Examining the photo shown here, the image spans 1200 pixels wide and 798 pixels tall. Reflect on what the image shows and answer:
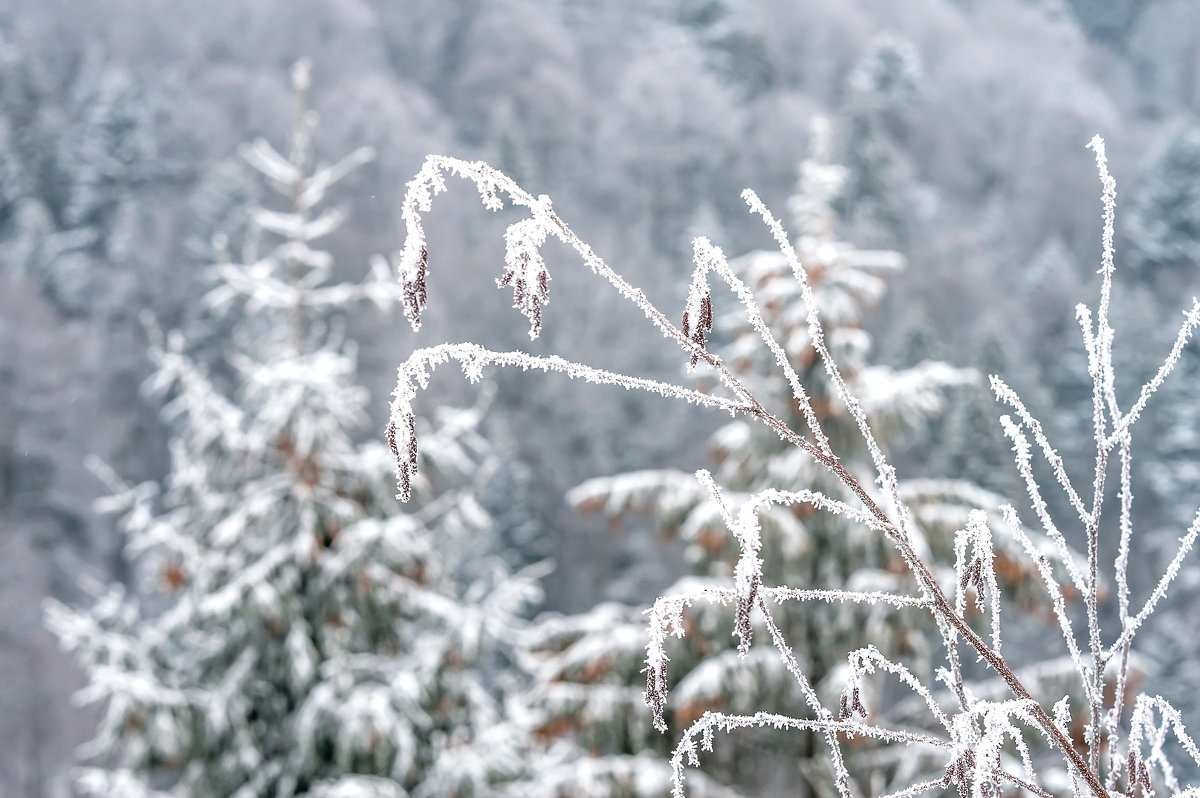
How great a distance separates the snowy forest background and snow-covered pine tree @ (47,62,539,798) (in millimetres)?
11481

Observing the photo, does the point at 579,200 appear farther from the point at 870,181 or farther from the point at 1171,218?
the point at 1171,218

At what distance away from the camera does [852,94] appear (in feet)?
158

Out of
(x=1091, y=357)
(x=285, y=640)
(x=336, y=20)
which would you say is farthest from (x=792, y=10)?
(x=1091, y=357)

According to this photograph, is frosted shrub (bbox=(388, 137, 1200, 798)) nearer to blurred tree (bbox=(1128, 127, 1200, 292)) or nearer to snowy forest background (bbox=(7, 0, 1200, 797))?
snowy forest background (bbox=(7, 0, 1200, 797))

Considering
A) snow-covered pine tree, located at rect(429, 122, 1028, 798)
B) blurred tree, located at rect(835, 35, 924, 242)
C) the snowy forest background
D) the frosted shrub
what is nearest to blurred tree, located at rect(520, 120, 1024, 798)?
snow-covered pine tree, located at rect(429, 122, 1028, 798)

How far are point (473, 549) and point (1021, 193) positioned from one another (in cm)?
3361

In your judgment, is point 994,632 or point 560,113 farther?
point 560,113

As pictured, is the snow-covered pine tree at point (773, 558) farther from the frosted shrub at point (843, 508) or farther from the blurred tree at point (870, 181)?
the blurred tree at point (870, 181)

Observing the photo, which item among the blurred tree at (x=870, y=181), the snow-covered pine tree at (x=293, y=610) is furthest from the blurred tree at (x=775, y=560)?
the blurred tree at (x=870, y=181)

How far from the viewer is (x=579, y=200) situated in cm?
4541

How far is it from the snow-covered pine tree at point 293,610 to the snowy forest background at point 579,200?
11.5 meters

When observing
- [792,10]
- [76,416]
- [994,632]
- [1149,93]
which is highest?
[792,10]

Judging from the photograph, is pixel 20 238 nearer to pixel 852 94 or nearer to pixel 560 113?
pixel 560 113

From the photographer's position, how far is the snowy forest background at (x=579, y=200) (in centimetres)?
2873
